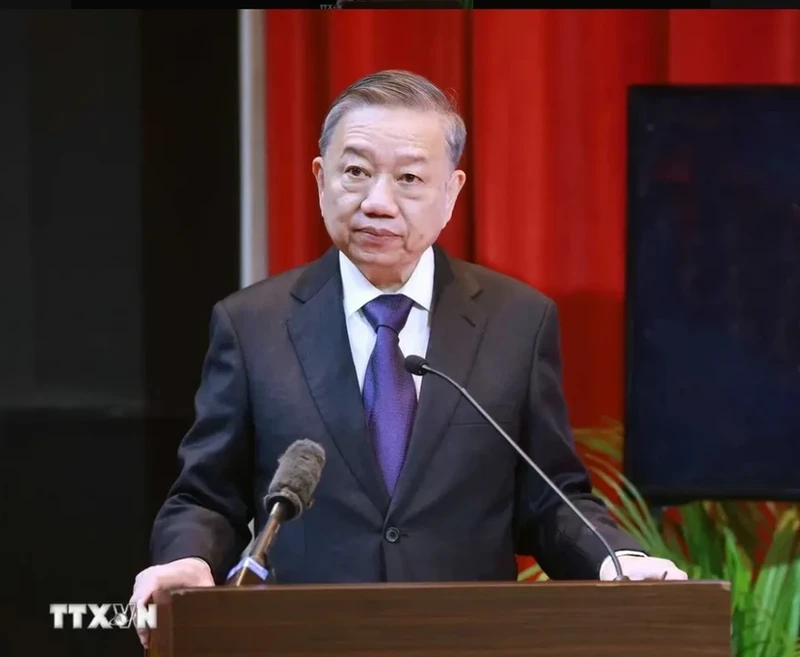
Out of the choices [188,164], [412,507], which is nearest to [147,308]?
[188,164]

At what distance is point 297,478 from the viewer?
141 centimetres

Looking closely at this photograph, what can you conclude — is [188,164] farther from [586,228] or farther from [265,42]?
[586,228]

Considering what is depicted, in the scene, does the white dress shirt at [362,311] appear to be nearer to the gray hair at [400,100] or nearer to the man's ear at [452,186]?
the man's ear at [452,186]

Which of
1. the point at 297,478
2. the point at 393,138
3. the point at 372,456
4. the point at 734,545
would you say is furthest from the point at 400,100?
the point at 734,545

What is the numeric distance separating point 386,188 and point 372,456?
0.48 metres

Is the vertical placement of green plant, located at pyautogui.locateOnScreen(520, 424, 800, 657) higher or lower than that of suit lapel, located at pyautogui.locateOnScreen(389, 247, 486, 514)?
lower

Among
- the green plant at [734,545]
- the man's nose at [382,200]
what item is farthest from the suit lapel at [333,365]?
the green plant at [734,545]

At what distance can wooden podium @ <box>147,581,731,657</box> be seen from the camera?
1271 millimetres

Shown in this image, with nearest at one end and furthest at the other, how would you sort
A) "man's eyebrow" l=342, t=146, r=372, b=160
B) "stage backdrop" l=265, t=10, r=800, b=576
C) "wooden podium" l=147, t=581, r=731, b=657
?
"wooden podium" l=147, t=581, r=731, b=657
"man's eyebrow" l=342, t=146, r=372, b=160
"stage backdrop" l=265, t=10, r=800, b=576

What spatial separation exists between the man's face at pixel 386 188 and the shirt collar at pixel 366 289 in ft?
0.05

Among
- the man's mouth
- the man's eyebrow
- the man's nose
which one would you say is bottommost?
the man's mouth

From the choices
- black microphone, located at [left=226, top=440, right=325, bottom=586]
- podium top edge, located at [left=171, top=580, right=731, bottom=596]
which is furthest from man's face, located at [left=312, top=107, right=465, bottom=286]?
podium top edge, located at [left=171, top=580, right=731, bottom=596]

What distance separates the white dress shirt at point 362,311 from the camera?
2.10m

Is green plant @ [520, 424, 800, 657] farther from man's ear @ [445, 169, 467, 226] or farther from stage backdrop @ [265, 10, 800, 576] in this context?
man's ear @ [445, 169, 467, 226]
